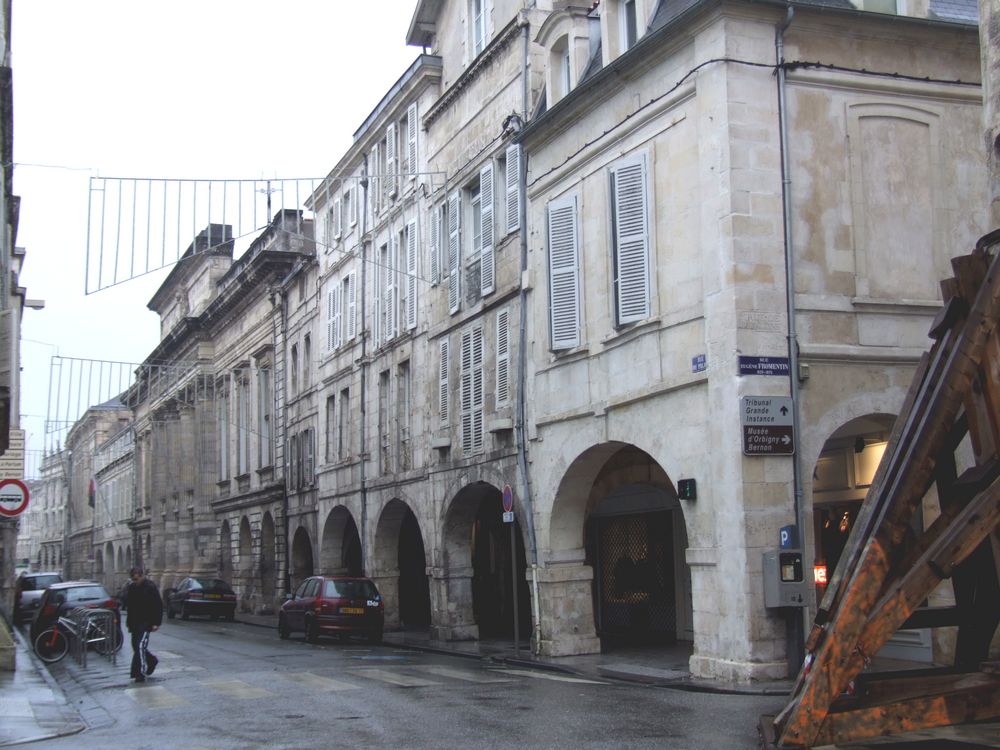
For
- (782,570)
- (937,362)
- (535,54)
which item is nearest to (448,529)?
(535,54)

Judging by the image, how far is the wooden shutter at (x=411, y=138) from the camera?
28891 mm

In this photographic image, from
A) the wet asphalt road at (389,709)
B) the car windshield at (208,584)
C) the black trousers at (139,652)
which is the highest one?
the car windshield at (208,584)

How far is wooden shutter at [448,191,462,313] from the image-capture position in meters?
25.6

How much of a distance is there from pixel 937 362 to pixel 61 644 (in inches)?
714

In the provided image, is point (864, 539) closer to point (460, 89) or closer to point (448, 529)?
point (448, 529)

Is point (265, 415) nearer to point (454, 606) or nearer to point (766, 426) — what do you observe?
point (454, 606)

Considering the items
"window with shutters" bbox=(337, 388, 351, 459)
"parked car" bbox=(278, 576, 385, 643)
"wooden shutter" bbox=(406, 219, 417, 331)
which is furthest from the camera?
"window with shutters" bbox=(337, 388, 351, 459)

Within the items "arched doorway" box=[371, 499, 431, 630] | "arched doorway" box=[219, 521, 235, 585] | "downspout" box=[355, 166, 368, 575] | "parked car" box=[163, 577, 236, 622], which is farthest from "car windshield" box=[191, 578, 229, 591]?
"downspout" box=[355, 166, 368, 575]

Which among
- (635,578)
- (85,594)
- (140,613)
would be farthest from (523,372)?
(85,594)

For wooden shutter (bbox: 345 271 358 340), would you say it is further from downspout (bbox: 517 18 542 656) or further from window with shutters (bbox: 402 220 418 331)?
downspout (bbox: 517 18 542 656)

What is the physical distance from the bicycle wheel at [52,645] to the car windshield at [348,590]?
522 cm

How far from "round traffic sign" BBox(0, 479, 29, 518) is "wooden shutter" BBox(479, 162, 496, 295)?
9093 millimetres

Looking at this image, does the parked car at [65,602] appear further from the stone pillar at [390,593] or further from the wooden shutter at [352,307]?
the wooden shutter at [352,307]

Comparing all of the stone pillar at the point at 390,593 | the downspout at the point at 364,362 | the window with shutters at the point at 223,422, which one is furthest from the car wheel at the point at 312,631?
the window with shutters at the point at 223,422
